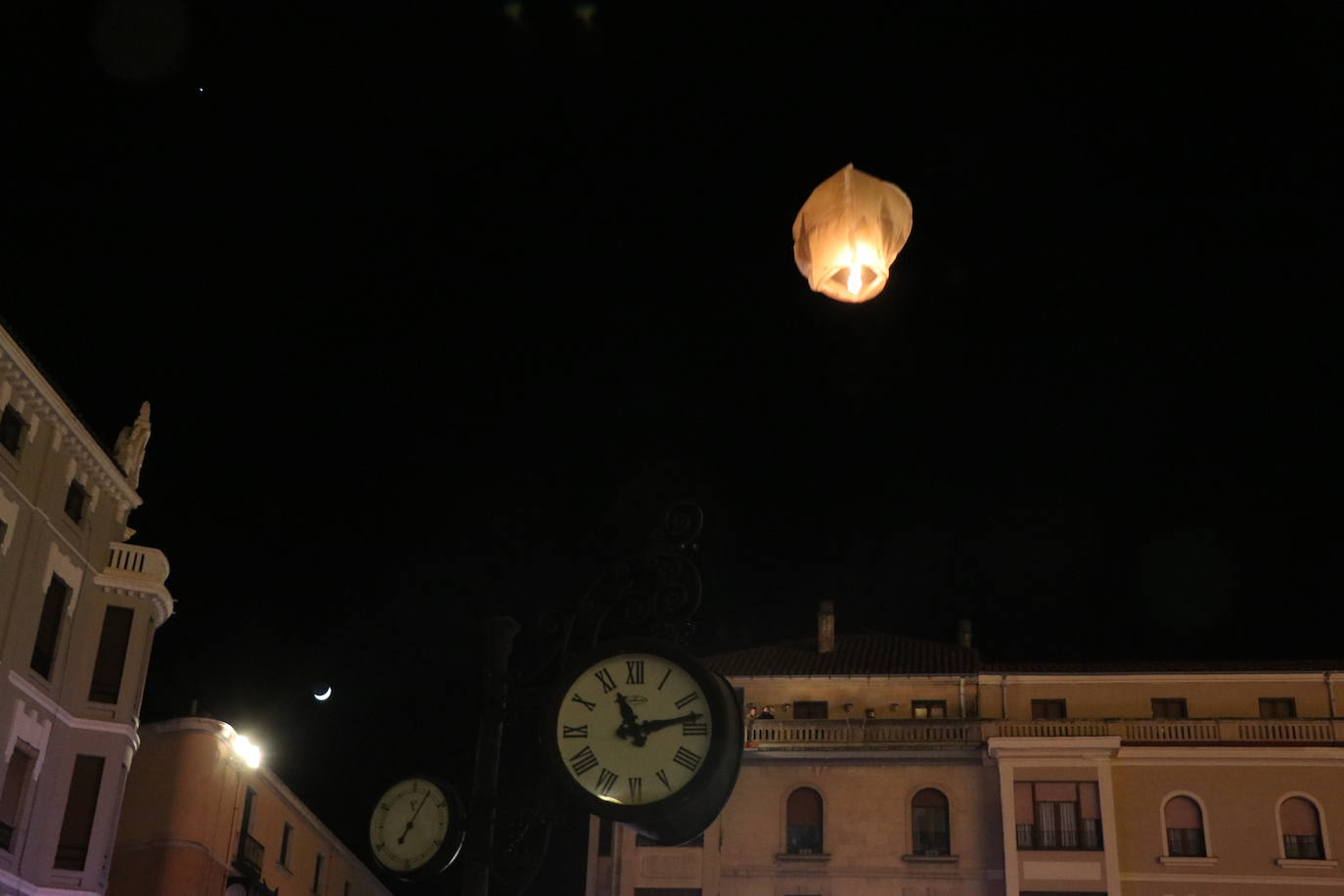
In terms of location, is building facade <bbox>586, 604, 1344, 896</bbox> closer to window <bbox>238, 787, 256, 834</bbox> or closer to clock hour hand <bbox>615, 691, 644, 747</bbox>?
window <bbox>238, 787, 256, 834</bbox>

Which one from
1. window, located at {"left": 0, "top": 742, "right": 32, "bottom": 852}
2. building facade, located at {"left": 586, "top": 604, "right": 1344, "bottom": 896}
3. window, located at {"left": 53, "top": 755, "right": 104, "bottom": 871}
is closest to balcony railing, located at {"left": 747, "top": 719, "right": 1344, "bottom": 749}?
building facade, located at {"left": 586, "top": 604, "right": 1344, "bottom": 896}

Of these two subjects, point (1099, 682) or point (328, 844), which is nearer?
point (1099, 682)

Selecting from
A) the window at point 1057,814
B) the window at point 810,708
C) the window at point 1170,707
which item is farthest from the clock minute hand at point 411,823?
the window at point 1170,707

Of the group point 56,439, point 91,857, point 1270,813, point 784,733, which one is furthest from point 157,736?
point 1270,813

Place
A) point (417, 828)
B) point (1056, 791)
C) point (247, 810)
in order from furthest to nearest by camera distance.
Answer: point (1056, 791) < point (247, 810) < point (417, 828)

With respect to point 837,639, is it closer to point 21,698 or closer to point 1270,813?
point 1270,813

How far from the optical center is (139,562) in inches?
1278

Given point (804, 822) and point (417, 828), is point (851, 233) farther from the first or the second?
point (804, 822)

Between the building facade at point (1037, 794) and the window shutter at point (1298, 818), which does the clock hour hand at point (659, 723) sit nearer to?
the building facade at point (1037, 794)

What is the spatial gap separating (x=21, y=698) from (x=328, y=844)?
57.9 ft

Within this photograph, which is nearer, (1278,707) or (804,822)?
(804,822)

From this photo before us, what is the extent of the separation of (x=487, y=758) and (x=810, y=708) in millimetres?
36788

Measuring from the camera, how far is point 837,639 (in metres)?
46.2

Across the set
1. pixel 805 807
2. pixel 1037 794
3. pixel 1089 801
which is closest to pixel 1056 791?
pixel 1037 794
